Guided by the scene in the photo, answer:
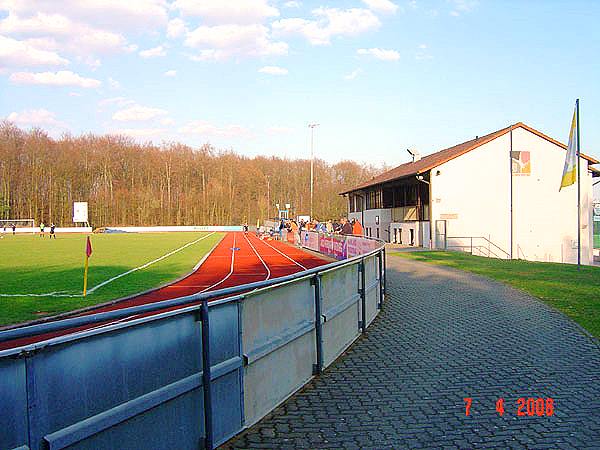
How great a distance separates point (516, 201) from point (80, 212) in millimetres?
70841

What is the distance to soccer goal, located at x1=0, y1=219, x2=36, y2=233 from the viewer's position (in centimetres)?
9175

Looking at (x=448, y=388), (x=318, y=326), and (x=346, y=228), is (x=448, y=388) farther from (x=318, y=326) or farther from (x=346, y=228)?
(x=346, y=228)

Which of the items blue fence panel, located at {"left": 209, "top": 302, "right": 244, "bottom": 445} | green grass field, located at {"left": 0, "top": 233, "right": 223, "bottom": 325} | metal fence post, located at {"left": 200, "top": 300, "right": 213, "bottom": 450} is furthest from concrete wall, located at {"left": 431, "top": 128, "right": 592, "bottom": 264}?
metal fence post, located at {"left": 200, "top": 300, "right": 213, "bottom": 450}

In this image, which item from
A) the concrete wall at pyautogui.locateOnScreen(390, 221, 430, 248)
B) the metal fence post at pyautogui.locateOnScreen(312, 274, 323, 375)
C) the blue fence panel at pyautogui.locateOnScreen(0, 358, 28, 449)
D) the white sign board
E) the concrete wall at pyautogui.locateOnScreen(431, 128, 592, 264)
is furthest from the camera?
the white sign board

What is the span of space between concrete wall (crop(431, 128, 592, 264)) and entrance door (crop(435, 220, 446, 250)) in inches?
13.9

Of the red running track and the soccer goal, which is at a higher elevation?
the soccer goal

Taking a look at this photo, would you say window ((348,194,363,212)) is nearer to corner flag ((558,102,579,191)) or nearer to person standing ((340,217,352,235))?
person standing ((340,217,352,235))

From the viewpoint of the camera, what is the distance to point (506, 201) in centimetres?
4131

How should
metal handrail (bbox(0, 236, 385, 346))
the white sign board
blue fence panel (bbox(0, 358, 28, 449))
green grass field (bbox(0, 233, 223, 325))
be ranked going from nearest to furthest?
blue fence panel (bbox(0, 358, 28, 449)), metal handrail (bbox(0, 236, 385, 346)), green grass field (bbox(0, 233, 223, 325)), the white sign board

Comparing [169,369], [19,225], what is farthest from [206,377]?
[19,225]

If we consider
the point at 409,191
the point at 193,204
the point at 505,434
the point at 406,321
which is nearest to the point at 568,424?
the point at 505,434

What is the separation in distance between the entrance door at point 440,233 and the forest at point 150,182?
59.0 meters

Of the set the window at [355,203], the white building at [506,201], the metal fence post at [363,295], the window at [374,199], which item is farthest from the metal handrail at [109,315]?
the window at [355,203]

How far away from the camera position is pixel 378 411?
6.07 meters
